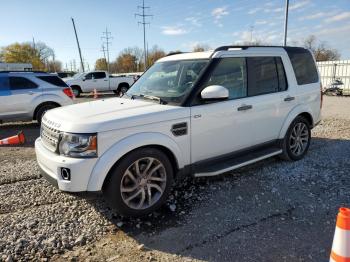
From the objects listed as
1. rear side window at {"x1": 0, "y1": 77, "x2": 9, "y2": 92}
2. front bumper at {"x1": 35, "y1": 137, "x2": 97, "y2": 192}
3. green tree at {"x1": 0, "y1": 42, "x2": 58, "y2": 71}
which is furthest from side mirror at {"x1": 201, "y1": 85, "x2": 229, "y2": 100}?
green tree at {"x1": 0, "y1": 42, "x2": 58, "y2": 71}

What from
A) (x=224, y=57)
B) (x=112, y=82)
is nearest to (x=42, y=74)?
(x=224, y=57)

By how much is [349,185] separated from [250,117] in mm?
1768

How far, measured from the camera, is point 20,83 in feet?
31.6

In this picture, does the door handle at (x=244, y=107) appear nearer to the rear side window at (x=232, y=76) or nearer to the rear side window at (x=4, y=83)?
the rear side window at (x=232, y=76)

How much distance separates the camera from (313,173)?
511 centimetres

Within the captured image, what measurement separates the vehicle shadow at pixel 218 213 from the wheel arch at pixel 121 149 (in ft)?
2.27

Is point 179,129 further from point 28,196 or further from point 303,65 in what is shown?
point 303,65

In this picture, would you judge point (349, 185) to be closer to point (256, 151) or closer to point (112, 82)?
point (256, 151)

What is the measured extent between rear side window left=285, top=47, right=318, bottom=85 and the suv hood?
8.91ft

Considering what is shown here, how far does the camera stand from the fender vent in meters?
3.83

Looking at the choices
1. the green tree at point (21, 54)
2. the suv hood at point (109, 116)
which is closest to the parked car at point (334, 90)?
the suv hood at point (109, 116)

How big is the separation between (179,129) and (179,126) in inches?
1.6

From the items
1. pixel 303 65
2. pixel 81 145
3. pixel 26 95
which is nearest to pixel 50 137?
pixel 81 145

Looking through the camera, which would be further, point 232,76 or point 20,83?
point 20,83
